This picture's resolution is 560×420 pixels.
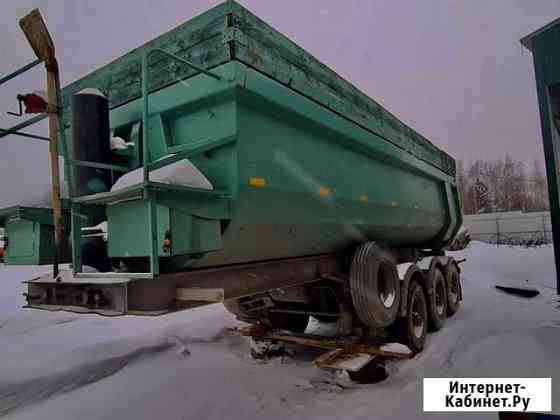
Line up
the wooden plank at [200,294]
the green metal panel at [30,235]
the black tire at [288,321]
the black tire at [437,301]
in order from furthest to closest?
the black tire at [437,301], the black tire at [288,321], the green metal panel at [30,235], the wooden plank at [200,294]

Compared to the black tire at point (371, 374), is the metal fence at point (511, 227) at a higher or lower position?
higher

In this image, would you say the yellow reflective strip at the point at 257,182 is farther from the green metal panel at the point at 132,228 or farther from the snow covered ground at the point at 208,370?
the snow covered ground at the point at 208,370

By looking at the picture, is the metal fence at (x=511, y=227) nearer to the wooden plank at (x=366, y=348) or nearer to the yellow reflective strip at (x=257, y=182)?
the wooden plank at (x=366, y=348)

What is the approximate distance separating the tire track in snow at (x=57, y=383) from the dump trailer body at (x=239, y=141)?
205 centimetres

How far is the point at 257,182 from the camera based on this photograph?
8.48 ft

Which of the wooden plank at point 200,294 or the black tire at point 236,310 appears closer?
the wooden plank at point 200,294

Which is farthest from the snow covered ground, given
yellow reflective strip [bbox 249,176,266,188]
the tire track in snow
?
yellow reflective strip [bbox 249,176,266,188]

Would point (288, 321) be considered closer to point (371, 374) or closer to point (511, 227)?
point (371, 374)

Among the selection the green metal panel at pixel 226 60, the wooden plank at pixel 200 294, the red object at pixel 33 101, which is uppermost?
the green metal panel at pixel 226 60

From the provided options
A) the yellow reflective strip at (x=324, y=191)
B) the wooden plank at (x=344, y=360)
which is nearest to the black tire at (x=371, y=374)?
the wooden plank at (x=344, y=360)

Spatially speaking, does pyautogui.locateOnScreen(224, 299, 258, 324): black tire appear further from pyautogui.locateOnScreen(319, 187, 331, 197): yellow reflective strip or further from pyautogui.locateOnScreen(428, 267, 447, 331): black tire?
pyautogui.locateOnScreen(428, 267, 447, 331): black tire

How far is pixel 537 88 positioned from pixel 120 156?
26.5ft

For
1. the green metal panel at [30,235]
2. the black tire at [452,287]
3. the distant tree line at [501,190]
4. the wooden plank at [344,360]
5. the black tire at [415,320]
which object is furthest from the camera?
the distant tree line at [501,190]

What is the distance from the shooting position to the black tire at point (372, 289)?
385cm
